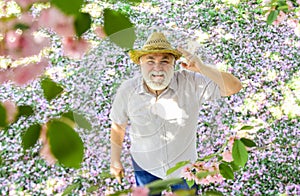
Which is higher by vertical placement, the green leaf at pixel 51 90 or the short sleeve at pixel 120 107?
the green leaf at pixel 51 90

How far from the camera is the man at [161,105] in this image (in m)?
0.97

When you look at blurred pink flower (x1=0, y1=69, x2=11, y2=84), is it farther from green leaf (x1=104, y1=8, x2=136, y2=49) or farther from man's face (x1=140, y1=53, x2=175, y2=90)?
man's face (x1=140, y1=53, x2=175, y2=90)

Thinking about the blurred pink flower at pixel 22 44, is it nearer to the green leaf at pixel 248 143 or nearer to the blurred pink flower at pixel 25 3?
the blurred pink flower at pixel 25 3

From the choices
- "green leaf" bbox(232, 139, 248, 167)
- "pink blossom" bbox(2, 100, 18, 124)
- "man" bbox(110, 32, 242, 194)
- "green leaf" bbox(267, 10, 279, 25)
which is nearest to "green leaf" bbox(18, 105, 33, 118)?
"pink blossom" bbox(2, 100, 18, 124)

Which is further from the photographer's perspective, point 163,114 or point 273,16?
point 273,16

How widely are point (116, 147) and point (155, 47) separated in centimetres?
23

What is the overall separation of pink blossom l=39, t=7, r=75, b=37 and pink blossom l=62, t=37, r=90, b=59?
0.04 meters

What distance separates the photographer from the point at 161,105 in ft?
3.32

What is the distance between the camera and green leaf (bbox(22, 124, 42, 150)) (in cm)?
54

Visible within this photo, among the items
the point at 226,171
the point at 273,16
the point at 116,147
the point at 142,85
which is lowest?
the point at 226,171

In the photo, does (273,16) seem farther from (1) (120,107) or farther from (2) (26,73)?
(2) (26,73)

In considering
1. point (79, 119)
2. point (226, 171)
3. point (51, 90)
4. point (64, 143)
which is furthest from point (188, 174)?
point (64, 143)

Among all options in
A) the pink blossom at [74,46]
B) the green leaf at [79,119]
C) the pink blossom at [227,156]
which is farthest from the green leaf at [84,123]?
the pink blossom at [227,156]

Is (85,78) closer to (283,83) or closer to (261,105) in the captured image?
(261,105)
